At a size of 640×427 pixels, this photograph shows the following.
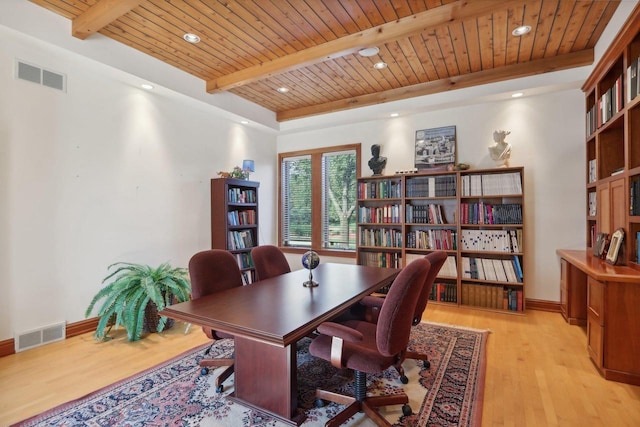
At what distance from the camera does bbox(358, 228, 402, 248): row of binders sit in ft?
15.2

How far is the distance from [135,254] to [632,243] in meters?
4.83

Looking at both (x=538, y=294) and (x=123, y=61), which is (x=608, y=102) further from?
(x=123, y=61)

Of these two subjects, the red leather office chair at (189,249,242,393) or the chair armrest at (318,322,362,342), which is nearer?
the chair armrest at (318,322,362,342)

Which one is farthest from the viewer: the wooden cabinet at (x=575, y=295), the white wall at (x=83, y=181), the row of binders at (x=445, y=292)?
the row of binders at (x=445, y=292)

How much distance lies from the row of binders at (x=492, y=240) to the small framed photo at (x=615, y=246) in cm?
118

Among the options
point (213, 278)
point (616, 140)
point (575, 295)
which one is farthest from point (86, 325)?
point (616, 140)

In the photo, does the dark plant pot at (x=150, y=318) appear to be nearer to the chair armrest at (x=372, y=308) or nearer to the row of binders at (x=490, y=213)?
the chair armrest at (x=372, y=308)

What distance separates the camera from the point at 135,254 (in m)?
3.67

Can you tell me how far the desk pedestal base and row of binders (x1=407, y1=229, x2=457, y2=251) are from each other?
10.2 ft

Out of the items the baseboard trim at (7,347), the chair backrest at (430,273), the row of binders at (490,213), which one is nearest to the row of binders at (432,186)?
the row of binders at (490,213)

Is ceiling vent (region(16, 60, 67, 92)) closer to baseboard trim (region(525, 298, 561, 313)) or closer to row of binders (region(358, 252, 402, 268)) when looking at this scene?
row of binders (region(358, 252, 402, 268))

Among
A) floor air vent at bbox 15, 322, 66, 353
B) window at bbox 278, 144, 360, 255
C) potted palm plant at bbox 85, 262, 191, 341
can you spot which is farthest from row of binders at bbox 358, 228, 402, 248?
floor air vent at bbox 15, 322, 66, 353

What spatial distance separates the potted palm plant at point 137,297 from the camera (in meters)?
2.96

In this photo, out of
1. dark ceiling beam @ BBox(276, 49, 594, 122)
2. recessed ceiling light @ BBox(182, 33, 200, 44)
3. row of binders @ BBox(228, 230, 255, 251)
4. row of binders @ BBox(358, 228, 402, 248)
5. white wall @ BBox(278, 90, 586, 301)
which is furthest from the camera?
row of binders @ BBox(358, 228, 402, 248)
